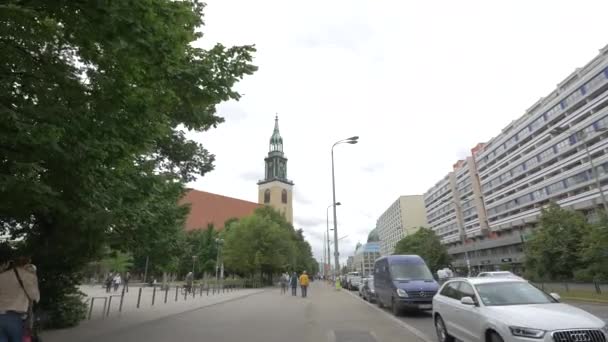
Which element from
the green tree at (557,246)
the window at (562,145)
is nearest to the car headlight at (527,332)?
the green tree at (557,246)

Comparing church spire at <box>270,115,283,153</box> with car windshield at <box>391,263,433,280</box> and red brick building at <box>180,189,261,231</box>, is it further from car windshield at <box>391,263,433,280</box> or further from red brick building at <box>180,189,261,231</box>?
car windshield at <box>391,263,433,280</box>

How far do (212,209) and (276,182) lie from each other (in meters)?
18.2

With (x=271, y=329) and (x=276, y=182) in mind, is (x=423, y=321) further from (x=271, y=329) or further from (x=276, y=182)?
(x=276, y=182)

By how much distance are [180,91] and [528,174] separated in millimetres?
86778

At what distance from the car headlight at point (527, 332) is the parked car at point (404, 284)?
27.3ft

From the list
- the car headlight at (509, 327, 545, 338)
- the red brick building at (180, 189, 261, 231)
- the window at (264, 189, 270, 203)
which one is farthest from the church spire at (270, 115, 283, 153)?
the car headlight at (509, 327, 545, 338)

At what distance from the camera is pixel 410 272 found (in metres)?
15.9

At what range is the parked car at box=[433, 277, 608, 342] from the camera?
5.62 m

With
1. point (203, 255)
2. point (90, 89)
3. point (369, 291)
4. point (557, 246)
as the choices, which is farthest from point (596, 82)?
point (90, 89)

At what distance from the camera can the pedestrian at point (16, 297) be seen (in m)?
5.59

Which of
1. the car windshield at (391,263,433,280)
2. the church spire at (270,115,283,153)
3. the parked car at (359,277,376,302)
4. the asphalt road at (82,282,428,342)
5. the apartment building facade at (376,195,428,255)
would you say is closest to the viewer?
the asphalt road at (82,282,428,342)

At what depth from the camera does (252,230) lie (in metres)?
53.0

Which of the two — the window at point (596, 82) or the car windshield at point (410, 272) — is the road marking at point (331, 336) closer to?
the car windshield at point (410, 272)

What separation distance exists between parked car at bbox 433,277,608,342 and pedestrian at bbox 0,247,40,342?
7.06 meters
